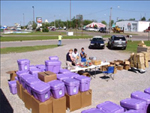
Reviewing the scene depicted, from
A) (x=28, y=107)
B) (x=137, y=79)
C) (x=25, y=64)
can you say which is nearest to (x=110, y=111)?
(x=28, y=107)

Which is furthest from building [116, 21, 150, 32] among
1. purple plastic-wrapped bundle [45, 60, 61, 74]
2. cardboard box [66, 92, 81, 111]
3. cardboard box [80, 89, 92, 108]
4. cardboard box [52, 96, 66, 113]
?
cardboard box [52, 96, 66, 113]

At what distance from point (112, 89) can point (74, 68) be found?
229 centimetres

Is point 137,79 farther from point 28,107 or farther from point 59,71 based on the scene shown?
point 28,107

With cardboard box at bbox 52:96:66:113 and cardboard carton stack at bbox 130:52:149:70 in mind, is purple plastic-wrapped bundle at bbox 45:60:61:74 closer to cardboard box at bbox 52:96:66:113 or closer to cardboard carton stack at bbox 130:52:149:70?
cardboard box at bbox 52:96:66:113

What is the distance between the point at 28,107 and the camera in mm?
6477

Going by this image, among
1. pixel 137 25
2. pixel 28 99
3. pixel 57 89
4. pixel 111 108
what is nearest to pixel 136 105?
pixel 111 108

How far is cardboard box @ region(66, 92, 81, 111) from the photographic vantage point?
634cm

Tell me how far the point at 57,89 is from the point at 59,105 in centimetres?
66

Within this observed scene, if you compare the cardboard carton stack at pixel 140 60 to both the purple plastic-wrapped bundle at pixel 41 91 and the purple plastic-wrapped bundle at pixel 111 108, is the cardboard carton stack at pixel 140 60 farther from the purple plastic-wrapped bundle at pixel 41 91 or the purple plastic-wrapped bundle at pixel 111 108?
the purple plastic-wrapped bundle at pixel 41 91

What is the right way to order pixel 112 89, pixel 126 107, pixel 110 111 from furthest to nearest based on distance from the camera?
pixel 112 89 < pixel 126 107 < pixel 110 111

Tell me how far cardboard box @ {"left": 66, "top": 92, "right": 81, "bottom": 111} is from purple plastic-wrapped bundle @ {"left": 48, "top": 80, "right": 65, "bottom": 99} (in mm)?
395

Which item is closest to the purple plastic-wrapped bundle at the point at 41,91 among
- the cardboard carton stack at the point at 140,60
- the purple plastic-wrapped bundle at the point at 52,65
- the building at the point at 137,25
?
the purple plastic-wrapped bundle at the point at 52,65

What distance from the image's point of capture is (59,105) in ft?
19.9

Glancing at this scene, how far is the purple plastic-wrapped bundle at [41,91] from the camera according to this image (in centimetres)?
550
